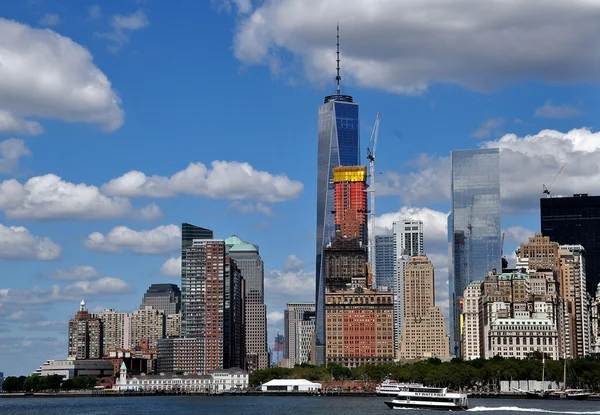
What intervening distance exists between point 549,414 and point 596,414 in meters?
8.92

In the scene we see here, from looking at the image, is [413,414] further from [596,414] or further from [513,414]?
[596,414]

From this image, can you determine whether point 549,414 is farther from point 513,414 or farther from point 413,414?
point 413,414

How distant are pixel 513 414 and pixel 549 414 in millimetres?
6032

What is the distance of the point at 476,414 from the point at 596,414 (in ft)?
67.2

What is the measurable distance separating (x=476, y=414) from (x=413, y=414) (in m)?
10.8

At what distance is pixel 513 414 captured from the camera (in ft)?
636

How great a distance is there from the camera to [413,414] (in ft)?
646

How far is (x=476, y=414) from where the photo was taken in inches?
7682

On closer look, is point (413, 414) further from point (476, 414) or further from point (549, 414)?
point (549, 414)

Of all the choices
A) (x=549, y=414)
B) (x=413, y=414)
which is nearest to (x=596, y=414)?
(x=549, y=414)

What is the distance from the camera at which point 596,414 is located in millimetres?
186125

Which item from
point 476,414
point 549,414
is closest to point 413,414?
point 476,414

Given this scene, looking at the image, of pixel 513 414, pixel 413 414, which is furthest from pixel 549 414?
pixel 413 414

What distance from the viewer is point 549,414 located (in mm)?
192250
